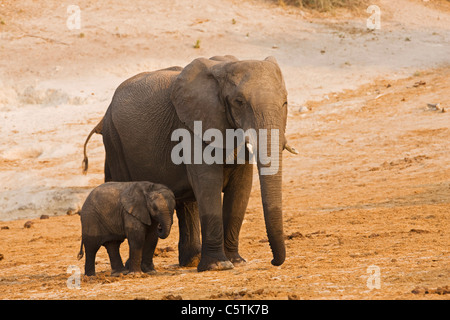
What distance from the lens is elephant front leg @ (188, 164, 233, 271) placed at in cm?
880

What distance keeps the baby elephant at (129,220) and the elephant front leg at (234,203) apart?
2.19ft

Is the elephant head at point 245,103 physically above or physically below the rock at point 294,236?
above

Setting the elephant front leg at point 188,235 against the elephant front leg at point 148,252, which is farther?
the elephant front leg at point 188,235

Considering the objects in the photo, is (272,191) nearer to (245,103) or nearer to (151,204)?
(245,103)

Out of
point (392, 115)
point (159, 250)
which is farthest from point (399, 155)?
point (159, 250)

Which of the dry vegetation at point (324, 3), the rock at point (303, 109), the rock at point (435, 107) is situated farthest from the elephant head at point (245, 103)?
the dry vegetation at point (324, 3)

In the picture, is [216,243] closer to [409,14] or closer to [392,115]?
[392,115]

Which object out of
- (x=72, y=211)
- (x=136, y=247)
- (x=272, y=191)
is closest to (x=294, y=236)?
(x=136, y=247)

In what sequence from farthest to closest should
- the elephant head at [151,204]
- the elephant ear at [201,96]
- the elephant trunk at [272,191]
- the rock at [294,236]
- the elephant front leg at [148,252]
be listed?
1. the rock at [294,236]
2. the elephant front leg at [148,252]
3. the elephant head at [151,204]
4. the elephant ear at [201,96]
5. the elephant trunk at [272,191]

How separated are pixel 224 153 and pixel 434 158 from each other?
8.01 m

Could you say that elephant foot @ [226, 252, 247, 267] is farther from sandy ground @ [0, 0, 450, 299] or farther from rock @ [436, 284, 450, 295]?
rock @ [436, 284, 450, 295]

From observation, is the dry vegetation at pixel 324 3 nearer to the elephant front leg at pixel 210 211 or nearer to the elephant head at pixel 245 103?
the elephant head at pixel 245 103

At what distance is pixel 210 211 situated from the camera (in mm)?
8844

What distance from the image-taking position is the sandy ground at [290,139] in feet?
27.3
